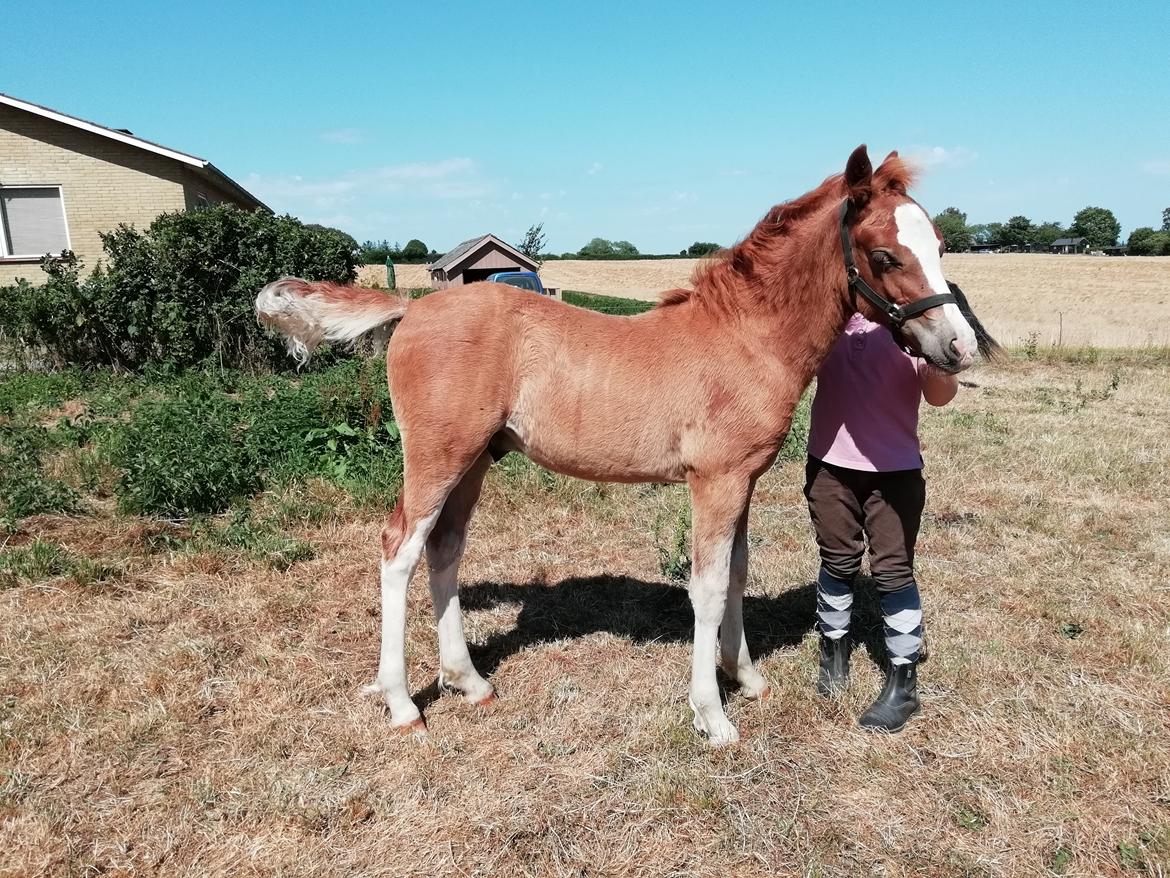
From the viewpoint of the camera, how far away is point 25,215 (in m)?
15.5

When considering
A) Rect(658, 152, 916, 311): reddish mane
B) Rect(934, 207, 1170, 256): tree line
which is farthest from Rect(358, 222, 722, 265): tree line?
Rect(934, 207, 1170, 256): tree line

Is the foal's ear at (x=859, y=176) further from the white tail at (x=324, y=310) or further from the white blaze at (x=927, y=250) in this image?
the white tail at (x=324, y=310)

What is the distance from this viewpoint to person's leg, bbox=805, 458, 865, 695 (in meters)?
3.44

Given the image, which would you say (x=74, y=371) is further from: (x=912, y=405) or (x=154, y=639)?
(x=912, y=405)

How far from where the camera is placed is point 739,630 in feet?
11.9

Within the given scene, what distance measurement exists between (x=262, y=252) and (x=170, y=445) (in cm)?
643

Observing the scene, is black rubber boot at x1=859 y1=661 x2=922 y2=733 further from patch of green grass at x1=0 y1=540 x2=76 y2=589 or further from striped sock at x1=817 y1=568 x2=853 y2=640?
patch of green grass at x1=0 y1=540 x2=76 y2=589

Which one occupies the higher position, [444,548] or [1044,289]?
[1044,289]

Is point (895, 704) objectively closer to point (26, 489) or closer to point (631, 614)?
point (631, 614)

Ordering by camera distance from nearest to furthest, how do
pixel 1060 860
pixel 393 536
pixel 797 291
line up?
pixel 1060 860 < pixel 797 291 < pixel 393 536

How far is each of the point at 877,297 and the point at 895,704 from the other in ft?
6.55

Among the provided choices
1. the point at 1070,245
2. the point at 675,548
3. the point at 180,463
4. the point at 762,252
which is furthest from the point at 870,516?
the point at 1070,245

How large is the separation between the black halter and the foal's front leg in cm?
94

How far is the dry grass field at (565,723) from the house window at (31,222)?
14161 millimetres
